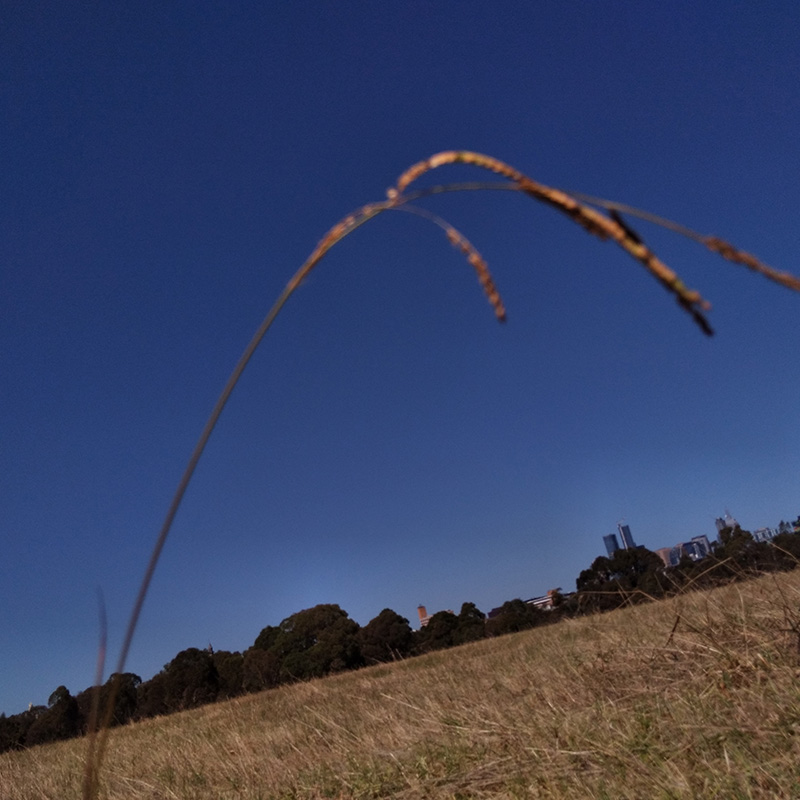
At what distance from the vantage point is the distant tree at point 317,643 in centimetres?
1738

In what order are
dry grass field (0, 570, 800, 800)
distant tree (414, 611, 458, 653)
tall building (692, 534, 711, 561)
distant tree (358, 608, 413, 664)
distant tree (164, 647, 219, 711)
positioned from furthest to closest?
1. distant tree (414, 611, 458, 653)
2. distant tree (358, 608, 413, 664)
3. distant tree (164, 647, 219, 711)
4. tall building (692, 534, 711, 561)
5. dry grass field (0, 570, 800, 800)

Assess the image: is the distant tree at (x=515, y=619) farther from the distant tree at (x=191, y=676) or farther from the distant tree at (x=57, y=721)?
the distant tree at (x=57, y=721)

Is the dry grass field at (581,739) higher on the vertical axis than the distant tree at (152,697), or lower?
lower

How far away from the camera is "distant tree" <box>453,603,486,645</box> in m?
19.2

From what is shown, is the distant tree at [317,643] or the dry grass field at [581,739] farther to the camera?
the distant tree at [317,643]

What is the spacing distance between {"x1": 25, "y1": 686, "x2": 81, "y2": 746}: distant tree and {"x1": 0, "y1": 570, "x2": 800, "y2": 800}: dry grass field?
11303mm

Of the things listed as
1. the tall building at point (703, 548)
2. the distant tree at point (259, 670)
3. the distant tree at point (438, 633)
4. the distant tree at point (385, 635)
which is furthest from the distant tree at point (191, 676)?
the tall building at point (703, 548)

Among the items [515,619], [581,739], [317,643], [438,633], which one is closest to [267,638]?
[317,643]

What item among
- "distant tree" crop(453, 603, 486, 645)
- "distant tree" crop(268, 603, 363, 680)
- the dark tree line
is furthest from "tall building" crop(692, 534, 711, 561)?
"distant tree" crop(268, 603, 363, 680)

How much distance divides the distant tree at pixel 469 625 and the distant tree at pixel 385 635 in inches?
55.1

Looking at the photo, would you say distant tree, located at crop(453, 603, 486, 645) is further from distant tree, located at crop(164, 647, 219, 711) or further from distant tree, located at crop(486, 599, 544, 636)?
distant tree, located at crop(164, 647, 219, 711)

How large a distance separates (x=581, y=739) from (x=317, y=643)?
1664cm

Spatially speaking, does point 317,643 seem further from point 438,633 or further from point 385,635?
point 438,633

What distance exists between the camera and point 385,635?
19.3m
